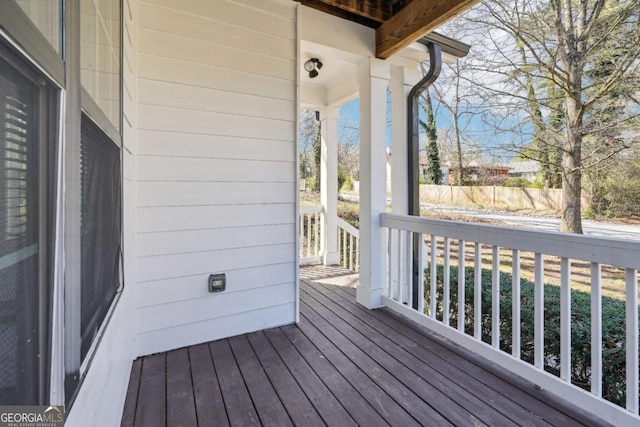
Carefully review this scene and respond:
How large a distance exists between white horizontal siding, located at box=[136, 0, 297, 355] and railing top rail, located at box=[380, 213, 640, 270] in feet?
4.30

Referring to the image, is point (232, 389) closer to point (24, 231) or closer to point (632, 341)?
point (24, 231)

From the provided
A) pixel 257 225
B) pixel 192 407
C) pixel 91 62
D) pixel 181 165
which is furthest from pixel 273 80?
pixel 192 407

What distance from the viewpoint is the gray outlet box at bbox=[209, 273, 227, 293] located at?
232 cm

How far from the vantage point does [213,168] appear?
91.2 inches

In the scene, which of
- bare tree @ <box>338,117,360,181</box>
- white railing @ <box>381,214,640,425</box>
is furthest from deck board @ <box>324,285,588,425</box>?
bare tree @ <box>338,117,360,181</box>

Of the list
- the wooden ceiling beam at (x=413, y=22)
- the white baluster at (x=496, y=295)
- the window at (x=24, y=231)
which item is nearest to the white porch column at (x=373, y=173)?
the wooden ceiling beam at (x=413, y=22)

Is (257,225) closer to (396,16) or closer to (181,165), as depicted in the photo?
(181,165)

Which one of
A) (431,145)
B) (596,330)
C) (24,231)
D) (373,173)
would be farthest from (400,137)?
(431,145)

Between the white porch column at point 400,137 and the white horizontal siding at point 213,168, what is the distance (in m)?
1.25

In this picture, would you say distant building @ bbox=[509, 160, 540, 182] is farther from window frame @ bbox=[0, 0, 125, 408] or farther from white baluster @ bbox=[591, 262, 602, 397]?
window frame @ bbox=[0, 0, 125, 408]

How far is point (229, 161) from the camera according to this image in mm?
2373

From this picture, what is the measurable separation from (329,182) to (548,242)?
3330 mm

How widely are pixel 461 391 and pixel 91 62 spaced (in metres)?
2.28

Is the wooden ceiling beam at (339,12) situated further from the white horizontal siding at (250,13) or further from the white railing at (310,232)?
the white railing at (310,232)
